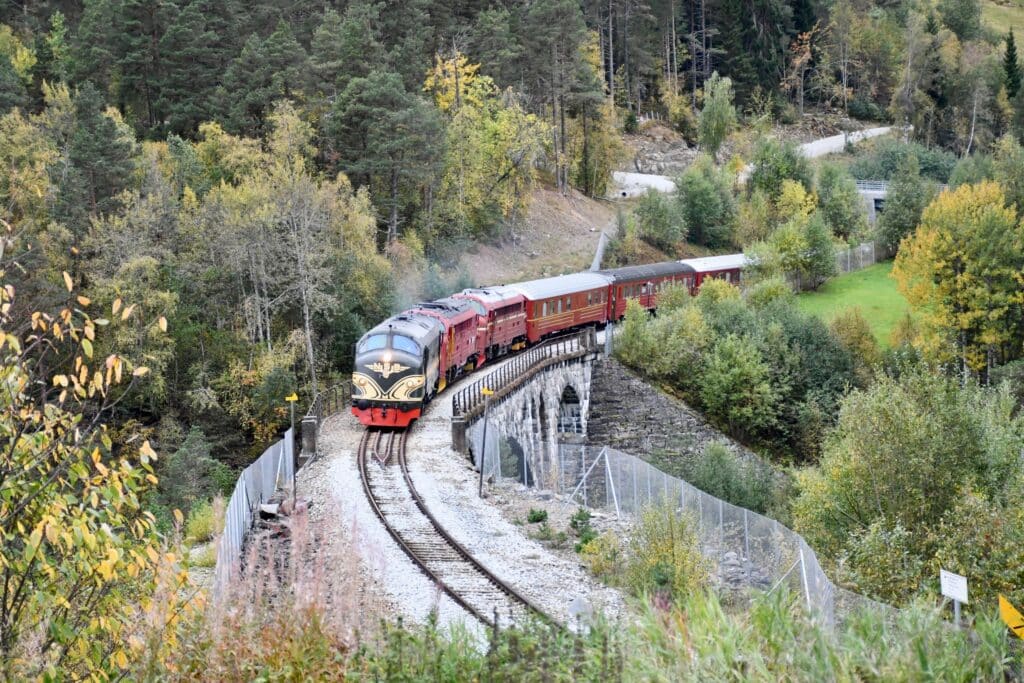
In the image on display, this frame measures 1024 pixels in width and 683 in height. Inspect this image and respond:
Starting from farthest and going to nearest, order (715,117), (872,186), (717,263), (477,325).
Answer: (715,117) < (872,186) < (717,263) < (477,325)

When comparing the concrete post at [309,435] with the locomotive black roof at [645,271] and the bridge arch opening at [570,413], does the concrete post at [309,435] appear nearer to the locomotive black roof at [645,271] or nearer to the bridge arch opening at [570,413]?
the bridge arch opening at [570,413]

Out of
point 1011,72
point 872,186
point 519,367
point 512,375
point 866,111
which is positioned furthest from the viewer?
point 866,111

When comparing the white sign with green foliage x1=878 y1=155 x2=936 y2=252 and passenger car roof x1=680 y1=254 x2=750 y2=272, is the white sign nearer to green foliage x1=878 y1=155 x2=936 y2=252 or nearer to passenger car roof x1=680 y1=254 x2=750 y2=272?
passenger car roof x1=680 y1=254 x2=750 y2=272

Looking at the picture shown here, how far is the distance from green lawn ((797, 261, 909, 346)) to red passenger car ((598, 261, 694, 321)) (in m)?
6.85

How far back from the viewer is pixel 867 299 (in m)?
66.3

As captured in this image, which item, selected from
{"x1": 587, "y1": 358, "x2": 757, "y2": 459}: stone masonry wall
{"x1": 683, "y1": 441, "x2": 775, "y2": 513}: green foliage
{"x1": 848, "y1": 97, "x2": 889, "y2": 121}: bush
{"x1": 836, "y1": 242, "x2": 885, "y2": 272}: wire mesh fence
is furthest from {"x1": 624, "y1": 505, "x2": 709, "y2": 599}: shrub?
{"x1": 848, "y1": 97, "x2": 889, "y2": 121}: bush

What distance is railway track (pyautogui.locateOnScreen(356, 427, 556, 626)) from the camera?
66.6 ft

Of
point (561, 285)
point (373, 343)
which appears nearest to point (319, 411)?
point (373, 343)

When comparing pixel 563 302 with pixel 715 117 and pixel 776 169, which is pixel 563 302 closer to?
pixel 776 169

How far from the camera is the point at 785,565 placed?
810 inches

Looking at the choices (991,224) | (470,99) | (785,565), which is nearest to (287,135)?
(470,99)

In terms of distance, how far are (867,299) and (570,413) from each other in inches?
838

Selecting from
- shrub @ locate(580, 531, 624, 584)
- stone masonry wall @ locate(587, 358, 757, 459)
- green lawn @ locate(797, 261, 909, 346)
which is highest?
shrub @ locate(580, 531, 624, 584)

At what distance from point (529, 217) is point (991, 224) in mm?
28039
